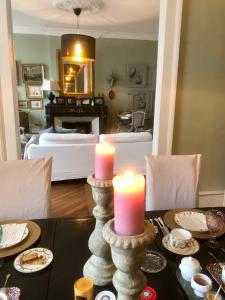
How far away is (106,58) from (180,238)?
576 centimetres

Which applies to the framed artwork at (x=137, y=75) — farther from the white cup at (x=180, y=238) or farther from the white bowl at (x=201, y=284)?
the white bowl at (x=201, y=284)

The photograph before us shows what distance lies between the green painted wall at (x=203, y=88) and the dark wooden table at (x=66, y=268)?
1474 millimetres

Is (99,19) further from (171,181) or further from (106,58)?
(171,181)

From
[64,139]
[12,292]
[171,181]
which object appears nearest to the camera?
[12,292]

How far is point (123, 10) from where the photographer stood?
13.9 ft

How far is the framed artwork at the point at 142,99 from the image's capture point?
6531mm

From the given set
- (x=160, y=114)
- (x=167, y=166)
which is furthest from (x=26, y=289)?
(x=160, y=114)

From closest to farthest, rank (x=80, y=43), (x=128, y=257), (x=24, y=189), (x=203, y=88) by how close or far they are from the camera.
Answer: (x=128, y=257) → (x=24, y=189) → (x=203, y=88) → (x=80, y=43)

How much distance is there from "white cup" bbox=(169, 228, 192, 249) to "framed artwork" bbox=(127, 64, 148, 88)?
5671 millimetres

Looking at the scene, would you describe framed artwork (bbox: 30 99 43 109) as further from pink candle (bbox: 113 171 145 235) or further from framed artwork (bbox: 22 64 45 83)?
pink candle (bbox: 113 171 145 235)

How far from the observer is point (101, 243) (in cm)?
84

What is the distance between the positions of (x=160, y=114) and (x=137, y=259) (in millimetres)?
1879

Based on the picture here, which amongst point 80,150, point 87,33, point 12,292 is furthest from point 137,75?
point 12,292

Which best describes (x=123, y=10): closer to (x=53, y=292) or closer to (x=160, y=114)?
(x=160, y=114)
